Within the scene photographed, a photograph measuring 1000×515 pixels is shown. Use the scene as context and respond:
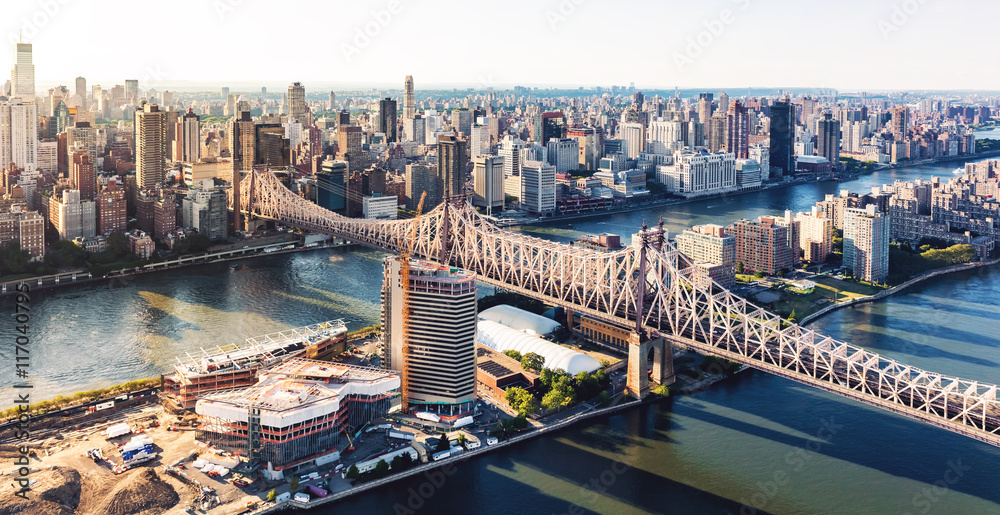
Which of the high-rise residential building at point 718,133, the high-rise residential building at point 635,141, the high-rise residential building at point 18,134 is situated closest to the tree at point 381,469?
the high-rise residential building at point 18,134

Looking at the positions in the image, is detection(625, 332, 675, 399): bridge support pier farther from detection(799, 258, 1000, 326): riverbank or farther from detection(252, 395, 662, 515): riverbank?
detection(799, 258, 1000, 326): riverbank

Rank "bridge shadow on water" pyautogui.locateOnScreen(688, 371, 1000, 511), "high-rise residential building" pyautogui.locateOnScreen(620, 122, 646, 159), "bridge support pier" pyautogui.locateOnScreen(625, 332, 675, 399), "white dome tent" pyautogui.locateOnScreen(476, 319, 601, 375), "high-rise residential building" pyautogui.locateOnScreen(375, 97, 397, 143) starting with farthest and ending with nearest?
"high-rise residential building" pyautogui.locateOnScreen(375, 97, 397, 143) < "high-rise residential building" pyautogui.locateOnScreen(620, 122, 646, 159) < "white dome tent" pyautogui.locateOnScreen(476, 319, 601, 375) < "bridge support pier" pyautogui.locateOnScreen(625, 332, 675, 399) < "bridge shadow on water" pyautogui.locateOnScreen(688, 371, 1000, 511)

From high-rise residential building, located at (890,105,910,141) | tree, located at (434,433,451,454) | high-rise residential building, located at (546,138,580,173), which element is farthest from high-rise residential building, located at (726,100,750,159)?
tree, located at (434,433,451,454)

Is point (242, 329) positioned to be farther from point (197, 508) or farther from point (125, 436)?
point (197, 508)

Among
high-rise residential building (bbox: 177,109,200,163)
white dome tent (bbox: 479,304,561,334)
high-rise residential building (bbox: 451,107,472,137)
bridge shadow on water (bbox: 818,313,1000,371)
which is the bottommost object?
bridge shadow on water (bbox: 818,313,1000,371)

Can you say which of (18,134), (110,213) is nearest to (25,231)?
(110,213)

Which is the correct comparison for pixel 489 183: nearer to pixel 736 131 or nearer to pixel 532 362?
pixel 532 362

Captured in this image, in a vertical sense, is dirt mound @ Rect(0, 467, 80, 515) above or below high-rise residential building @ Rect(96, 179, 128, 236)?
below
